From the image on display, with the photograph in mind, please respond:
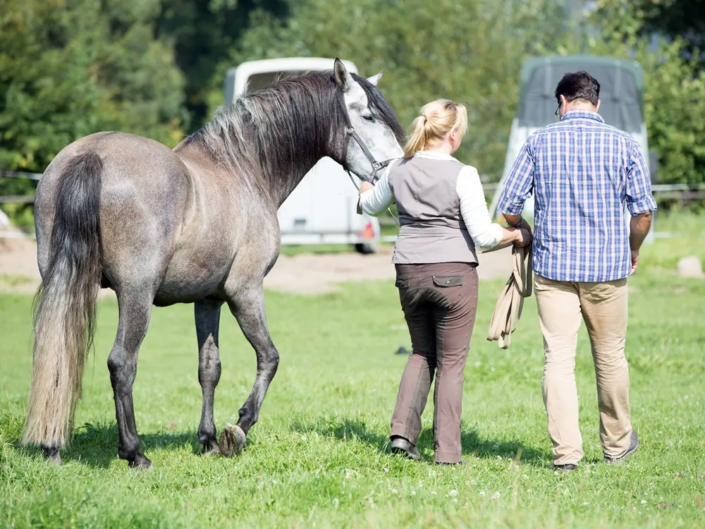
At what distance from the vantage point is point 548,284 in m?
5.24

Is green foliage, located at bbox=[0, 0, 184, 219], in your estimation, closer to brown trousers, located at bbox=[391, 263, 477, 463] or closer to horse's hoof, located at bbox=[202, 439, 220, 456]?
horse's hoof, located at bbox=[202, 439, 220, 456]

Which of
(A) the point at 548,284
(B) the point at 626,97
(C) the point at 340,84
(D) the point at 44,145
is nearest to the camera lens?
(A) the point at 548,284

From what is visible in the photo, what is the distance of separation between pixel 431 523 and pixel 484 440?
235cm

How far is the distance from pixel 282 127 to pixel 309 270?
1211 centimetres

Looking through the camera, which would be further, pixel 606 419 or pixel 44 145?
pixel 44 145

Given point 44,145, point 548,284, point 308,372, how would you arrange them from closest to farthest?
point 548,284 → point 308,372 → point 44,145

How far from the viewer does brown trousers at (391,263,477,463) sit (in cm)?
509

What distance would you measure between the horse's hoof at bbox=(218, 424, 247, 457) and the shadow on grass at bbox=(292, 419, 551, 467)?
645 millimetres

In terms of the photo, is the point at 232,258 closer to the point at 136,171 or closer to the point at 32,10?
the point at 136,171

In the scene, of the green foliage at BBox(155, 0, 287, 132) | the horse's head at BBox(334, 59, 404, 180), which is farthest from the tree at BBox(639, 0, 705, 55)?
the horse's head at BBox(334, 59, 404, 180)

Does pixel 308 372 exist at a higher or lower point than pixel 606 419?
lower

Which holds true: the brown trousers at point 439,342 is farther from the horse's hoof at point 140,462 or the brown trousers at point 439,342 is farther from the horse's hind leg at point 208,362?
the horse's hoof at point 140,462

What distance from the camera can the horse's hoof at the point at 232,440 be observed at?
5371mm

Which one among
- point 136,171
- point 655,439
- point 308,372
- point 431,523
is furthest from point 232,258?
point 308,372
